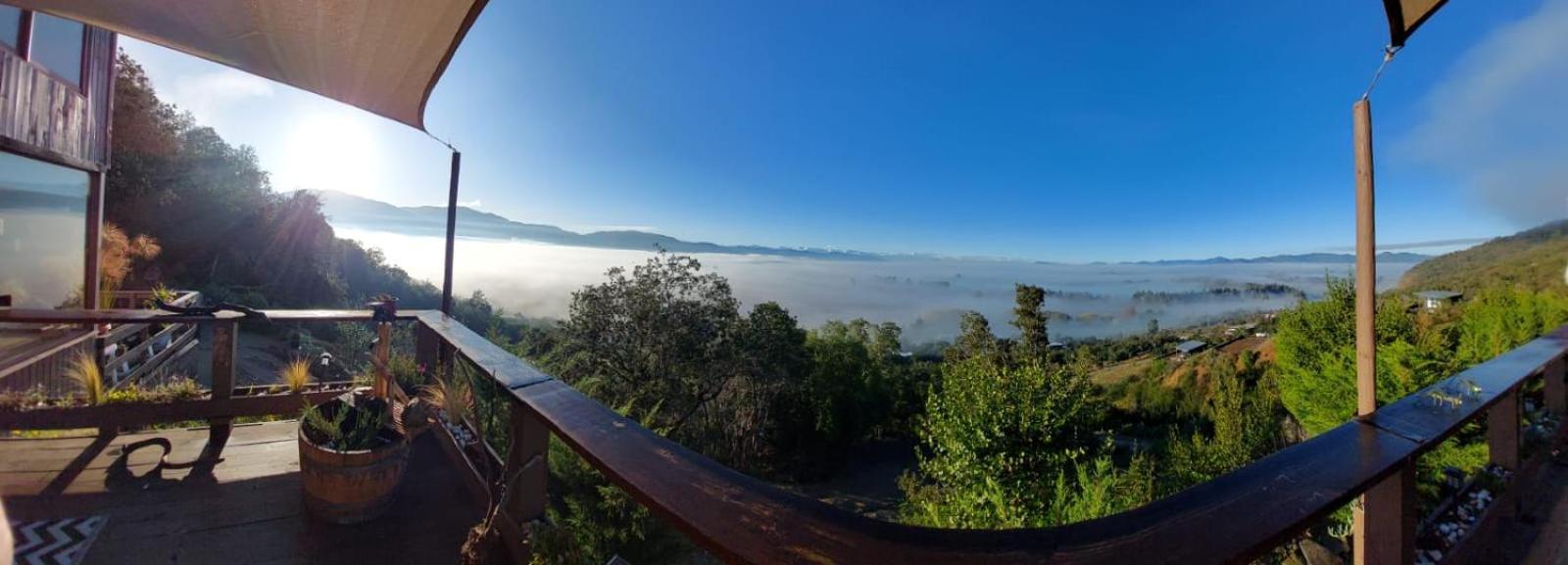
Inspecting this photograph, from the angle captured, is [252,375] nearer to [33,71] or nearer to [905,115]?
[33,71]

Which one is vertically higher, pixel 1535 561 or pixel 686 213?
pixel 686 213

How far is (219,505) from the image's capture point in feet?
6.63

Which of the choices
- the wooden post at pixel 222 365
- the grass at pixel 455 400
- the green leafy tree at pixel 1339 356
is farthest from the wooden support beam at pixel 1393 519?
the green leafy tree at pixel 1339 356

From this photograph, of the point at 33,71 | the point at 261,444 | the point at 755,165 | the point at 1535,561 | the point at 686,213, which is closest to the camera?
the point at 1535,561

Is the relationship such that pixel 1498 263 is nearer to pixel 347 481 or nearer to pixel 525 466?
pixel 525 466

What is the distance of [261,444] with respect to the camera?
261cm

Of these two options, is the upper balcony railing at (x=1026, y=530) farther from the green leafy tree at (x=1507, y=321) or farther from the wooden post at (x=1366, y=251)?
the green leafy tree at (x=1507, y=321)

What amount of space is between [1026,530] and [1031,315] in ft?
95.3

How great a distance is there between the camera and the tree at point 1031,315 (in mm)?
26656

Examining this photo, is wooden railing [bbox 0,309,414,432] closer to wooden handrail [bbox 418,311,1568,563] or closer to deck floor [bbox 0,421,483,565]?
deck floor [bbox 0,421,483,565]

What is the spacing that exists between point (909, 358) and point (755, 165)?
23.6 meters

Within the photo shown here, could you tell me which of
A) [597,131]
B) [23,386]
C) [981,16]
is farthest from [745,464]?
[23,386]

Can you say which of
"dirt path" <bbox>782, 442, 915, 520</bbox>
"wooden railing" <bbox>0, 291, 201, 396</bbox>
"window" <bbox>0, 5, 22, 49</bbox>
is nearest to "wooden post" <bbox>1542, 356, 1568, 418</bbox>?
"wooden railing" <bbox>0, 291, 201, 396</bbox>

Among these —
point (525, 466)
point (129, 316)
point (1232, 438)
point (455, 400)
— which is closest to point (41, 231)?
point (129, 316)
